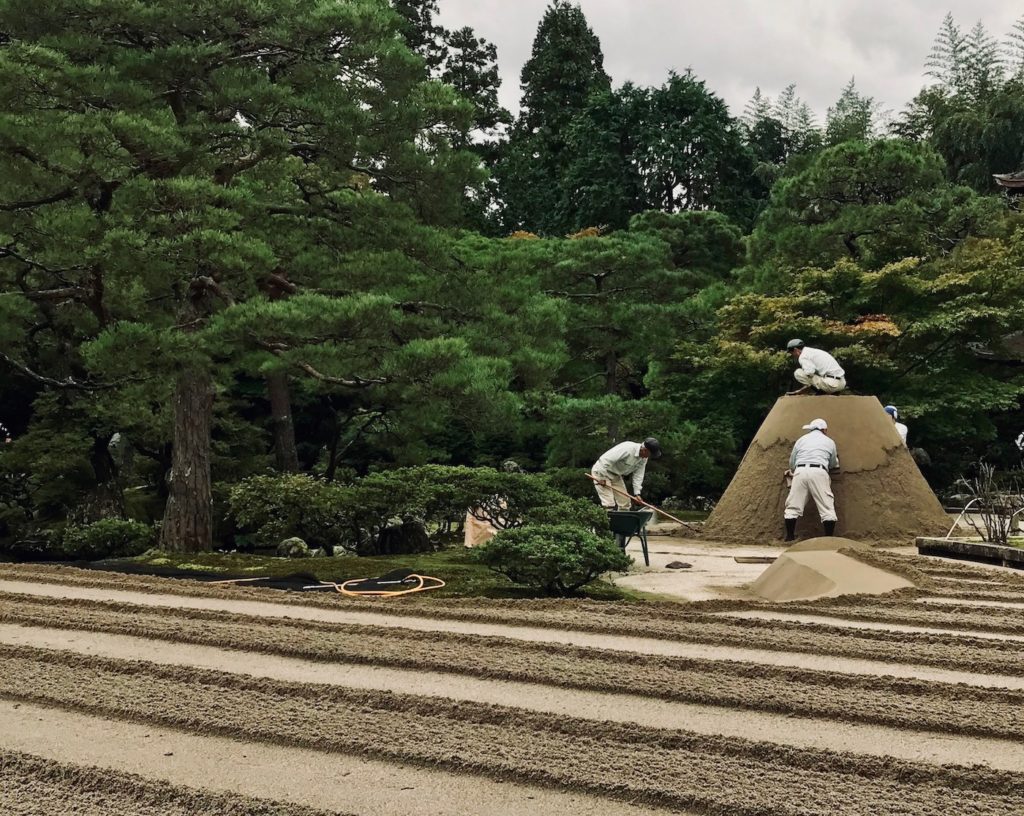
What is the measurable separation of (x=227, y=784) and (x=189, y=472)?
6.42 m

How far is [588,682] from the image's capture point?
3.48 m

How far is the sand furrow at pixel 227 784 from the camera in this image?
227cm

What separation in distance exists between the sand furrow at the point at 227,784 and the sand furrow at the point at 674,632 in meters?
1.81

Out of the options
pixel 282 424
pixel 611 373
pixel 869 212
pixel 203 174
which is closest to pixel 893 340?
pixel 869 212

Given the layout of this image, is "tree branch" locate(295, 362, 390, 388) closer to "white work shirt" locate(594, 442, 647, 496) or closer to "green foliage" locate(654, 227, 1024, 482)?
"white work shirt" locate(594, 442, 647, 496)

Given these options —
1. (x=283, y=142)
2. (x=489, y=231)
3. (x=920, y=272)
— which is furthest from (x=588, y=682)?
(x=489, y=231)

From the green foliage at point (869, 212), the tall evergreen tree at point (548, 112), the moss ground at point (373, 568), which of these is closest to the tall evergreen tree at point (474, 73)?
the tall evergreen tree at point (548, 112)

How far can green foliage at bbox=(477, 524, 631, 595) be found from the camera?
A: 5750 millimetres

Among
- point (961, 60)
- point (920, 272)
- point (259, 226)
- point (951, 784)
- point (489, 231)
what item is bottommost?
point (951, 784)

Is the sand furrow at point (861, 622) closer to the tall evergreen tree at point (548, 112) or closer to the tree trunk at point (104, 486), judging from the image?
the tree trunk at point (104, 486)

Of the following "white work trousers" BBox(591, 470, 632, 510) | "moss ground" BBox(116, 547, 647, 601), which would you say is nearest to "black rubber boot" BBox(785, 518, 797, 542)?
"white work trousers" BBox(591, 470, 632, 510)

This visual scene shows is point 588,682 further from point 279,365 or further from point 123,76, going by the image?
point 123,76

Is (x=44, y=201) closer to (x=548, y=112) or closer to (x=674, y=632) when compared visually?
(x=674, y=632)

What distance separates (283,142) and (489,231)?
1646 centimetres
